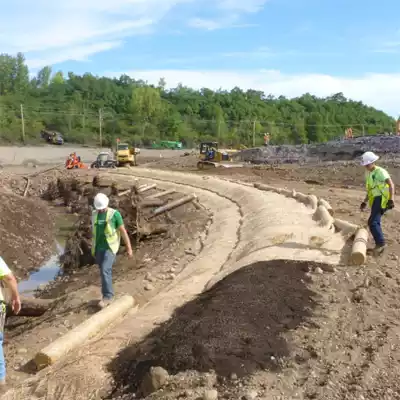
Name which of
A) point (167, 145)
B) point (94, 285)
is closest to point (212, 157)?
point (94, 285)

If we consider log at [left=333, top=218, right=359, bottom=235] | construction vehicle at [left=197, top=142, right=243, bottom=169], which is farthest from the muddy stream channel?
construction vehicle at [left=197, top=142, right=243, bottom=169]

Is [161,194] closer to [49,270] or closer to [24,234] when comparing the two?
[24,234]

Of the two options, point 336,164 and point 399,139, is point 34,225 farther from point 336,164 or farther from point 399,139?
point 399,139

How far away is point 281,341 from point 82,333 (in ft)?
7.82

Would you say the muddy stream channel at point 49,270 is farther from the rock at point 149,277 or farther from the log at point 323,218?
the log at point 323,218

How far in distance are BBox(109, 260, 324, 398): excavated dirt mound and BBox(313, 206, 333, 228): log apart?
168 inches

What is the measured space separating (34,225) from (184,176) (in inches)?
370

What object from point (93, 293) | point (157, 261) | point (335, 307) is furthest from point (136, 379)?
point (157, 261)

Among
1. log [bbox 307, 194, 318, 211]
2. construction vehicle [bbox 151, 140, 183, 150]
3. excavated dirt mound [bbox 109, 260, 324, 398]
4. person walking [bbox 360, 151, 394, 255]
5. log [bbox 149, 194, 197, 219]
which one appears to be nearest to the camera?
excavated dirt mound [bbox 109, 260, 324, 398]

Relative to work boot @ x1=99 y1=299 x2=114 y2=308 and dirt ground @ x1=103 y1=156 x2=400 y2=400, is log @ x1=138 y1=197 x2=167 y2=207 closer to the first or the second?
work boot @ x1=99 y1=299 x2=114 y2=308

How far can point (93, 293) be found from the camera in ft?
30.2

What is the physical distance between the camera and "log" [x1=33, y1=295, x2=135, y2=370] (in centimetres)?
598

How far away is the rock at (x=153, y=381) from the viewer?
4590mm

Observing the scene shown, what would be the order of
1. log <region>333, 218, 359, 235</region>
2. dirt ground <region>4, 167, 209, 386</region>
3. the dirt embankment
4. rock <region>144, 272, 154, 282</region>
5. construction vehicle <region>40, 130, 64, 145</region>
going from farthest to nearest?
construction vehicle <region>40, 130, 64, 145</region>
the dirt embankment
log <region>333, 218, 359, 235</region>
rock <region>144, 272, 154, 282</region>
dirt ground <region>4, 167, 209, 386</region>
